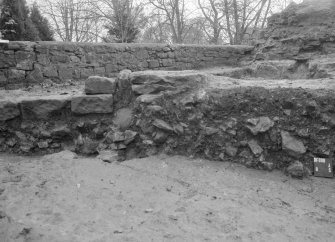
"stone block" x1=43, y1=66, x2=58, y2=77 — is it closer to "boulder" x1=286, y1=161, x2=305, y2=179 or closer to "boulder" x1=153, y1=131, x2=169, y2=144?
"boulder" x1=153, y1=131, x2=169, y2=144

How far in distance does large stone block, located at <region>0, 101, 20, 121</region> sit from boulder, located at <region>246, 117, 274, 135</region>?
125 inches

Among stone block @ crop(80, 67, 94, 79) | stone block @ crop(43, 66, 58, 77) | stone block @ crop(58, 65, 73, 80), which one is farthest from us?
stone block @ crop(80, 67, 94, 79)

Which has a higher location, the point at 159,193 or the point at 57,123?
the point at 57,123

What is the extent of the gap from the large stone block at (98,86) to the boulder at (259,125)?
2050 millimetres

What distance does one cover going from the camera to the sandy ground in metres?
2.44

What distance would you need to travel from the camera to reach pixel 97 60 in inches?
250

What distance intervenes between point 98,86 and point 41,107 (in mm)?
845

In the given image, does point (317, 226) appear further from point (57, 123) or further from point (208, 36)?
point (208, 36)

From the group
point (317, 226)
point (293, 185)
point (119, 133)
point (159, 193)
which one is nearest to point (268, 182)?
point (293, 185)

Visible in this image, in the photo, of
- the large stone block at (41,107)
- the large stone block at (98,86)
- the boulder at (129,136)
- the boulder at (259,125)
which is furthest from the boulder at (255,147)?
the large stone block at (41,107)

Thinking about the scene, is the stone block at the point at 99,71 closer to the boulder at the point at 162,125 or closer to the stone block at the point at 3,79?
the stone block at the point at 3,79

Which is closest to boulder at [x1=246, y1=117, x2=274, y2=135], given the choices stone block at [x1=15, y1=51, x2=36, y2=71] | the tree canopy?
stone block at [x1=15, y1=51, x2=36, y2=71]

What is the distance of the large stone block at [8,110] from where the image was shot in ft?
13.4

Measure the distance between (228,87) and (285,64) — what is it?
2598 millimetres
